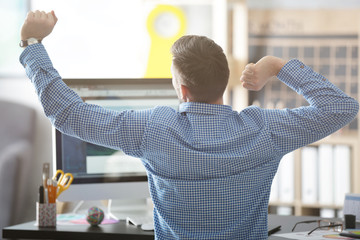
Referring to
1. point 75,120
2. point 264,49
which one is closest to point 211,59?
point 75,120

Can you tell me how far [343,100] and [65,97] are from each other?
25.0 inches

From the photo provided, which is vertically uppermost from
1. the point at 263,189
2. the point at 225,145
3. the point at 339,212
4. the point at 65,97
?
the point at 65,97

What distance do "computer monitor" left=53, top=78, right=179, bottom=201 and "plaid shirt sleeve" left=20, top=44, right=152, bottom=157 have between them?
87 cm

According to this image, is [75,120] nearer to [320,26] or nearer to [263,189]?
[263,189]

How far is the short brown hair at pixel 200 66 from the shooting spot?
1210 mm

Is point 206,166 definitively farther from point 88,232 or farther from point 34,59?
point 88,232

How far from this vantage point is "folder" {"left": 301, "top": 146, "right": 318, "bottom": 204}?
10.4 ft

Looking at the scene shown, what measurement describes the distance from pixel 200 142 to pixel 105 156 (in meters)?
0.95

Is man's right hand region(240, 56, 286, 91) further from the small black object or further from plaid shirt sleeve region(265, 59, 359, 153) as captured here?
the small black object

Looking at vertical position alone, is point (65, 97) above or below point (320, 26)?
below

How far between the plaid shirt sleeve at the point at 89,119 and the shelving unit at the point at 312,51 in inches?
82.7

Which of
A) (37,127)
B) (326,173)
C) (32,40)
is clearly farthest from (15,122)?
(326,173)

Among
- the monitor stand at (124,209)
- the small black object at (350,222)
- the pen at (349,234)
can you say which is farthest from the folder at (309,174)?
the pen at (349,234)

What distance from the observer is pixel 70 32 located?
2.86m
